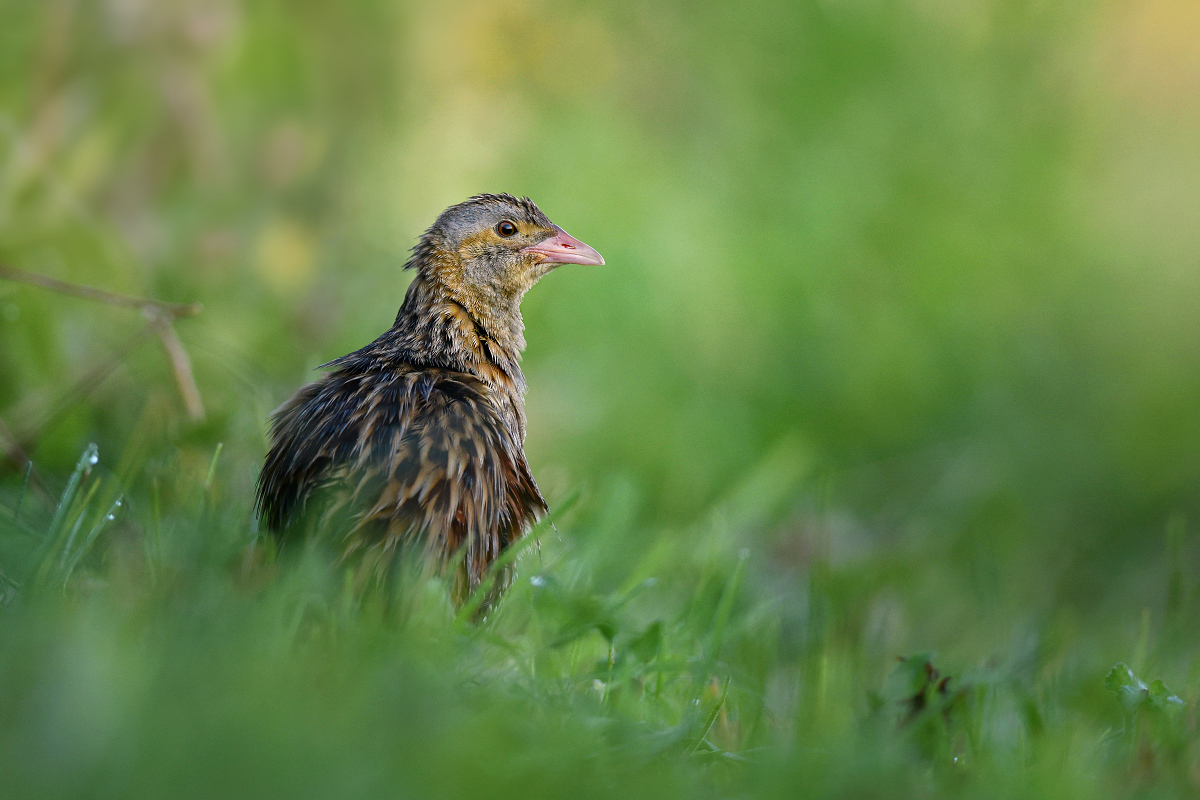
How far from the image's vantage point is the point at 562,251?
3.96 meters

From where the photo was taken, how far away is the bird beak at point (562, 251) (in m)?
3.93

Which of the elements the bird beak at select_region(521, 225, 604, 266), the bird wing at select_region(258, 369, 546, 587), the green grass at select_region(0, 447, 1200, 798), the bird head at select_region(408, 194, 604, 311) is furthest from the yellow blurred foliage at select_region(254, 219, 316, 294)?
the bird wing at select_region(258, 369, 546, 587)

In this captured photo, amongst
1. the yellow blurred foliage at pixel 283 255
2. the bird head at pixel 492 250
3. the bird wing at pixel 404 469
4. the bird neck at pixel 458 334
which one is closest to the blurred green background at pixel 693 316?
the yellow blurred foliage at pixel 283 255

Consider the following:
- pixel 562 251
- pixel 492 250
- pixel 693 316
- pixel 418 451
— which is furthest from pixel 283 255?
pixel 693 316

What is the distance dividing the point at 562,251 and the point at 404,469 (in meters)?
1.39

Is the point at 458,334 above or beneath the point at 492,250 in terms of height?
beneath

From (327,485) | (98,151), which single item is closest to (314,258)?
(98,151)

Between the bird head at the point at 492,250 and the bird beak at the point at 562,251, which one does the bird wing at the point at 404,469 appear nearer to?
the bird head at the point at 492,250

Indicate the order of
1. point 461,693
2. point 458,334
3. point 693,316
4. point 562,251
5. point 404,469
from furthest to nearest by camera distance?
point 693,316, point 562,251, point 458,334, point 404,469, point 461,693

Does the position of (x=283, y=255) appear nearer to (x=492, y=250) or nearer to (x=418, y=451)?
(x=492, y=250)

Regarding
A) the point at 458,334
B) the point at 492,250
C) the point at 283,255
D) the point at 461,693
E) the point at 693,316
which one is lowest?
the point at 461,693

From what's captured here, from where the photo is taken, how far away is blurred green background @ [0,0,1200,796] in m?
2.82

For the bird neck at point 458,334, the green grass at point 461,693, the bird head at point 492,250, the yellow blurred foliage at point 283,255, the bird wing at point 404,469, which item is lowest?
the green grass at point 461,693

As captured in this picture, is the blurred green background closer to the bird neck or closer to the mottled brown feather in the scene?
the mottled brown feather
